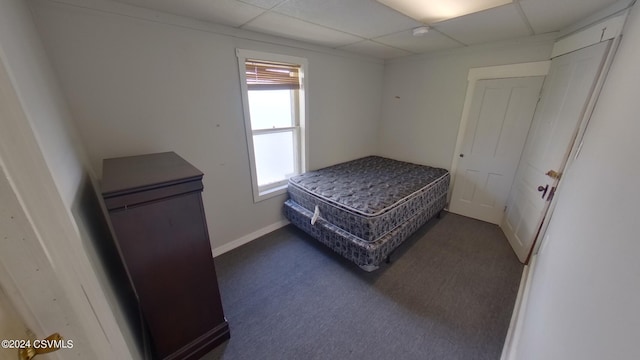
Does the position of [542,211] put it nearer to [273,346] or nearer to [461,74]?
[461,74]

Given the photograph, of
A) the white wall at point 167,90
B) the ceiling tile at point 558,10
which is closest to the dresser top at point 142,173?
the white wall at point 167,90

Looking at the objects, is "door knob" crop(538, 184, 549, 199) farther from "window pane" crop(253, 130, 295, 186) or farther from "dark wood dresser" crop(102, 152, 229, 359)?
"dark wood dresser" crop(102, 152, 229, 359)

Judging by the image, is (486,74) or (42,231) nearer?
(42,231)

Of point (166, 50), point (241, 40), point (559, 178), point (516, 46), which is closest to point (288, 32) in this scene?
point (241, 40)

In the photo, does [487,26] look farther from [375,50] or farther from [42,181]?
[42,181]

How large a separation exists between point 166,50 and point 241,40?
66 cm

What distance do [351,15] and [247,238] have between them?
2459mm

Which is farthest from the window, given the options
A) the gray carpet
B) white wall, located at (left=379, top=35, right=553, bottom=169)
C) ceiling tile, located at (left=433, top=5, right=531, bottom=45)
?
white wall, located at (left=379, top=35, right=553, bottom=169)

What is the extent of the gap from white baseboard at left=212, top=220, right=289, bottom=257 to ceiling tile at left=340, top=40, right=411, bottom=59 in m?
2.41

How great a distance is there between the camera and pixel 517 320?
→ 161 cm

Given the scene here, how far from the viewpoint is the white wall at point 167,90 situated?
4.76 feet

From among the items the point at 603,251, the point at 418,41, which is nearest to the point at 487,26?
the point at 418,41

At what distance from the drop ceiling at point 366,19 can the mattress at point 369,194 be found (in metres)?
1.59

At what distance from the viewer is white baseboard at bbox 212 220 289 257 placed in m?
2.41
